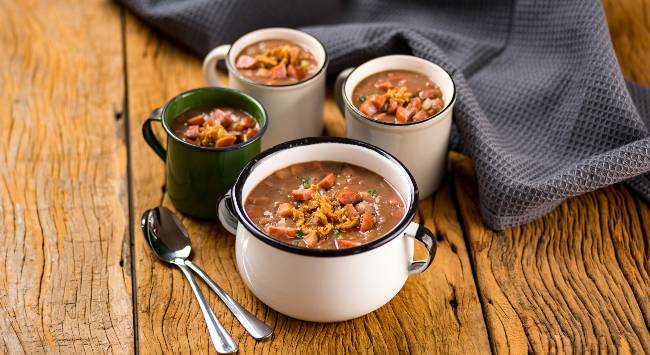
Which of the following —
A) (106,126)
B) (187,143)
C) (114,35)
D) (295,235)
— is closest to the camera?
(295,235)

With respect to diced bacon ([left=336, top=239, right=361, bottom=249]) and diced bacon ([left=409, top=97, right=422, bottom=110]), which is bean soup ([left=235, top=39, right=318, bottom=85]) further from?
diced bacon ([left=336, top=239, right=361, bottom=249])

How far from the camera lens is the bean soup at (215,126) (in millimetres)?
1957

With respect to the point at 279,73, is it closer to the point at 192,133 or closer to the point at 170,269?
the point at 192,133

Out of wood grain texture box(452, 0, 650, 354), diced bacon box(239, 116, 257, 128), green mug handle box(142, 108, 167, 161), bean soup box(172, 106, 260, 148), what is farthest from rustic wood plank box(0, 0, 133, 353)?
wood grain texture box(452, 0, 650, 354)

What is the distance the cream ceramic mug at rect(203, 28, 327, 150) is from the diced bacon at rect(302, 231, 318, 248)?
0.51 meters

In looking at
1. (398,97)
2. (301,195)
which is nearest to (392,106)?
(398,97)

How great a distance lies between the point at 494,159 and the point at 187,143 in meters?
0.71

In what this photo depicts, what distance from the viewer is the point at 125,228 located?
2008mm

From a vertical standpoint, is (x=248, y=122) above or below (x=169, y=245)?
above

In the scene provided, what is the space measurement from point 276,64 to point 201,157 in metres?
0.39

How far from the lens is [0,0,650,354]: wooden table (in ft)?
5.79

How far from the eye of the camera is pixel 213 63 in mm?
2271

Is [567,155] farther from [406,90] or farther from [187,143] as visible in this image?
[187,143]

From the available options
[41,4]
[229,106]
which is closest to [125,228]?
[229,106]
